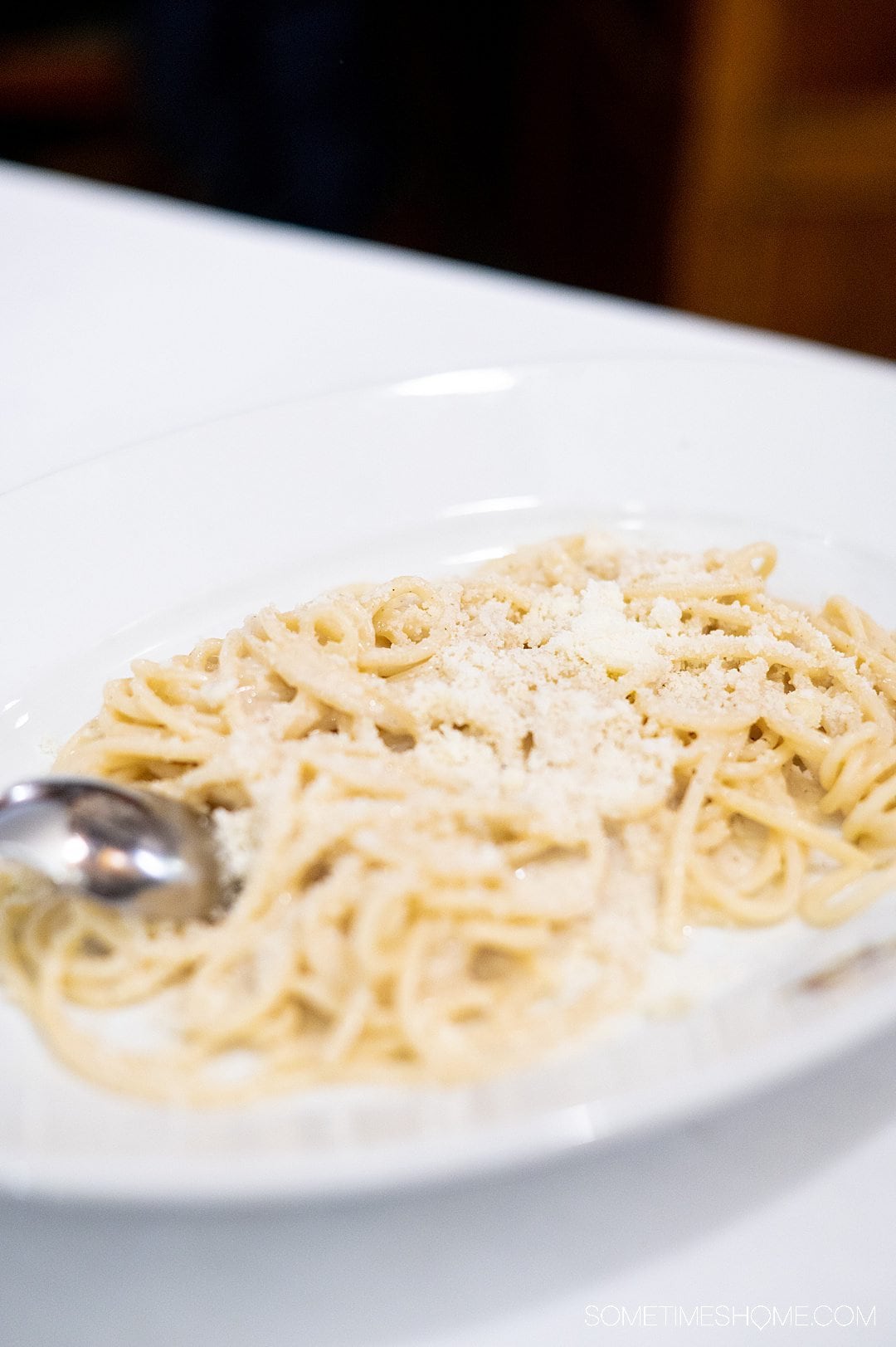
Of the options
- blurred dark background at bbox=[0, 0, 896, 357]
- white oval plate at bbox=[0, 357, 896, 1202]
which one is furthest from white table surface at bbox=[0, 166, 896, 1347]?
blurred dark background at bbox=[0, 0, 896, 357]

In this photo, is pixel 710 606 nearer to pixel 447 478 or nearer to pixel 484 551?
pixel 484 551

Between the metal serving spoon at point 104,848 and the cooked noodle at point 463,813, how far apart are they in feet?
0.14

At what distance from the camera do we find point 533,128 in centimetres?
543

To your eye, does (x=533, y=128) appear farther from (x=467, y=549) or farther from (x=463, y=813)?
(x=463, y=813)

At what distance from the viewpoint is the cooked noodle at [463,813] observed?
1172 millimetres

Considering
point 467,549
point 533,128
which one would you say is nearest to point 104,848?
point 467,549

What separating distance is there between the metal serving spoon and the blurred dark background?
3.55m

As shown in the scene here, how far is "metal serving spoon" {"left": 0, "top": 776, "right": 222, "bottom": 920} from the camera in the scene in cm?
121

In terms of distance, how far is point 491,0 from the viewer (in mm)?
5398

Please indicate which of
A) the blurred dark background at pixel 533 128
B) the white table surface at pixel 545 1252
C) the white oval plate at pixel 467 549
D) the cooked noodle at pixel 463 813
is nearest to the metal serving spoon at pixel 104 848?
the cooked noodle at pixel 463 813

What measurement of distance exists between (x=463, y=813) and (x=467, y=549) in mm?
657

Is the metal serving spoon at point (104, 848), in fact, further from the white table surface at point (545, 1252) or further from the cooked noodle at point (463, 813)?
the white table surface at point (545, 1252)

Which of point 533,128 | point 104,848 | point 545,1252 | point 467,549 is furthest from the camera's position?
point 533,128

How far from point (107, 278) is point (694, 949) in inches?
80.7
